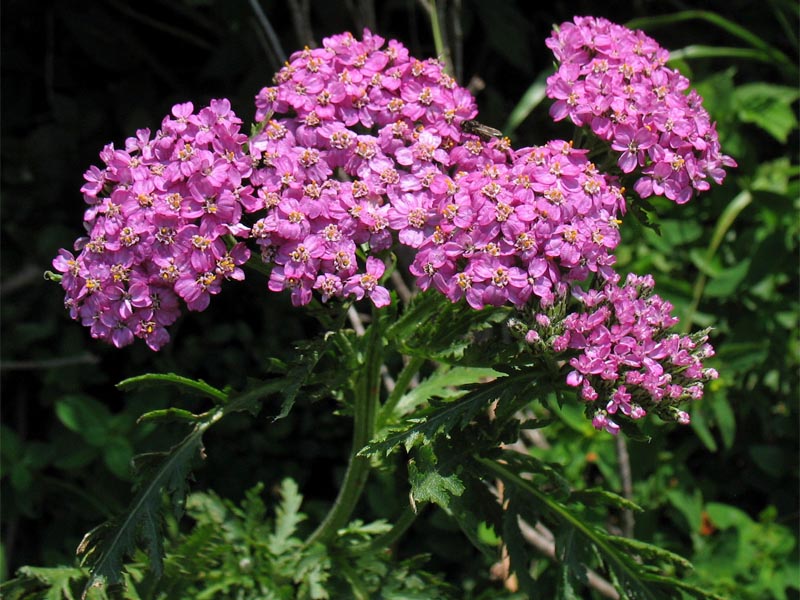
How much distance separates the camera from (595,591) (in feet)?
11.7

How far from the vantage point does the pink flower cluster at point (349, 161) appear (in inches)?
83.7

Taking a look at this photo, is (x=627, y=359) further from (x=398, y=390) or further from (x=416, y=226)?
(x=398, y=390)

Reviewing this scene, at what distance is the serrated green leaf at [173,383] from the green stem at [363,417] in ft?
1.17

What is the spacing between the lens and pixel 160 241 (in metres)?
2.13

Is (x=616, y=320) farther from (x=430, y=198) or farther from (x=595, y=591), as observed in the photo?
(x=595, y=591)

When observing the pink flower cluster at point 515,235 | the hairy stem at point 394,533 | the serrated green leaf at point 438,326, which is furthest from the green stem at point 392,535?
the pink flower cluster at point 515,235

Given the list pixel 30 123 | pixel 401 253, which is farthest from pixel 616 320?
pixel 30 123

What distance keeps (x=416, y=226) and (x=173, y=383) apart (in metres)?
0.66

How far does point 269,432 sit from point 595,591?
154cm

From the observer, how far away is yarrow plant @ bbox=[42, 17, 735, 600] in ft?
6.87

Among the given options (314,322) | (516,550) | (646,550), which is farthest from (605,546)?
(314,322)

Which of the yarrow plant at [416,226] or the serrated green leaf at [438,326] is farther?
the serrated green leaf at [438,326]

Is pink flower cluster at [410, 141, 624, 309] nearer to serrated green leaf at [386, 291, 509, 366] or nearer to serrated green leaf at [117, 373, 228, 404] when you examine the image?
serrated green leaf at [386, 291, 509, 366]

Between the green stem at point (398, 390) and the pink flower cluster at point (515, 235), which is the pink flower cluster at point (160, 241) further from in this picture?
the green stem at point (398, 390)
